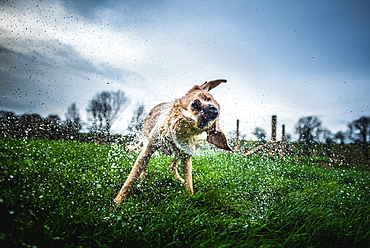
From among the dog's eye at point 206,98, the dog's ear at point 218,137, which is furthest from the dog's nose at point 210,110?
the dog's ear at point 218,137

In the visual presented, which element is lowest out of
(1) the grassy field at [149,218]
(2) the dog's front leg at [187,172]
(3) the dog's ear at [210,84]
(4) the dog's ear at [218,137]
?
(1) the grassy field at [149,218]

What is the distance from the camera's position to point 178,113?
8.90 ft

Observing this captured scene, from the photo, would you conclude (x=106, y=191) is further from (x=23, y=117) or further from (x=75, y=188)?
(x=23, y=117)

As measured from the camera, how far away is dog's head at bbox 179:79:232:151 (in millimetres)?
2413

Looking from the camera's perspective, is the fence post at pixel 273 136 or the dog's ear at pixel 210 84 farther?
the fence post at pixel 273 136

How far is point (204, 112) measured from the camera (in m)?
2.39

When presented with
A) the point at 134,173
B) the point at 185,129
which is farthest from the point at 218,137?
the point at 134,173

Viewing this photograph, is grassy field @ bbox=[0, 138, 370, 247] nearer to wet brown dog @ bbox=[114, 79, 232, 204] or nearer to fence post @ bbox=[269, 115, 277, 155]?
wet brown dog @ bbox=[114, 79, 232, 204]

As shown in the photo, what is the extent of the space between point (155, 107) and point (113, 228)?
253 centimetres

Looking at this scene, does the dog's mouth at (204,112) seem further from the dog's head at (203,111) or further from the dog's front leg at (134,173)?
the dog's front leg at (134,173)

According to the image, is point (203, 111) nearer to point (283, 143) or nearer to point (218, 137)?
point (218, 137)

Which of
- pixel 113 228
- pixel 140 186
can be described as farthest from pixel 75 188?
pixel 113 228

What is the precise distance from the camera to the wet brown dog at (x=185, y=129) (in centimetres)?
246

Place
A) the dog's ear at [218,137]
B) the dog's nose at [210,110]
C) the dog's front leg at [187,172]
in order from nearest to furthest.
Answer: the dog's nose at [210,110] → the dog's ear at [218,137] → the dog's front leg at [187,172]
